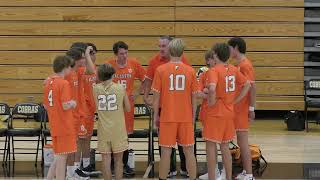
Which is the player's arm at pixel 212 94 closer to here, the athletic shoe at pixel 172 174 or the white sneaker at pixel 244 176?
the white sneaker at pixel 244 176

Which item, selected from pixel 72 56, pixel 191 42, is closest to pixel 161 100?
pixel 72 56

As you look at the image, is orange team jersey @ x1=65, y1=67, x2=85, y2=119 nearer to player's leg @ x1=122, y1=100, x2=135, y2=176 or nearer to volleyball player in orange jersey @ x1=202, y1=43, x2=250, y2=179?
player's leg @ x1=122, y1=100, x2=135, y2=176

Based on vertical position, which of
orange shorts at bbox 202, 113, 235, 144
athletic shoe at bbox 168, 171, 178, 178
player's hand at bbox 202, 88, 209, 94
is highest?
player's hand at bbox 202, 88, 209, 94

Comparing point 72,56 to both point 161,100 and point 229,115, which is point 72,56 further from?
point 229,115

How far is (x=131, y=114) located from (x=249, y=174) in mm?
1717

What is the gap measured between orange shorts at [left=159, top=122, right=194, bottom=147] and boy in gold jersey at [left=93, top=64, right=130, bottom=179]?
0.47 meters

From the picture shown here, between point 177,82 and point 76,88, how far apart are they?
4.53ft

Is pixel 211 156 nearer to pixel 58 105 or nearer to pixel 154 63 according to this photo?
pixel 154 63

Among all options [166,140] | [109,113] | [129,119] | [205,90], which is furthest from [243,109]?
[109,113]

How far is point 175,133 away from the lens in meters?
6.70

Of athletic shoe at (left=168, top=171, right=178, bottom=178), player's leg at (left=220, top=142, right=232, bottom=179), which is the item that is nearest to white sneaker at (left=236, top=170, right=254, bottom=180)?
player's leg at (left=220, top=142, right=232, bottom=179)

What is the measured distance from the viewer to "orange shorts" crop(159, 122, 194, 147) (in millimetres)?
6684

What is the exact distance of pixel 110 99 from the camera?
6.76m

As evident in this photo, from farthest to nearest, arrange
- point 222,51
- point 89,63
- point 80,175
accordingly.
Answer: point 80,175 → point 89,63 → point 222,51
